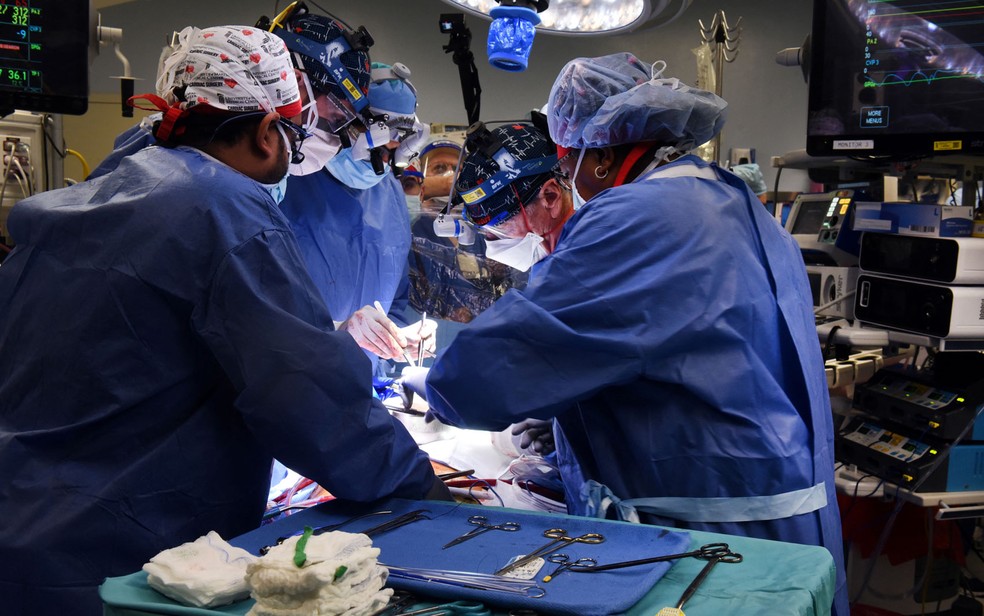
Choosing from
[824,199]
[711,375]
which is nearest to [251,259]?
[711,375]

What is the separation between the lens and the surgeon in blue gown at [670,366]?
181 cm

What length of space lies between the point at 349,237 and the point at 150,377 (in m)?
1.88

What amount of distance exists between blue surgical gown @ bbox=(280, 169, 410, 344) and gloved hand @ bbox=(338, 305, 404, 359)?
28 cm

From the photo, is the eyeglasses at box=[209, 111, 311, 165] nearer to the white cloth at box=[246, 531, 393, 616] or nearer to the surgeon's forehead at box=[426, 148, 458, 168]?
the white cloth at box=[246, 531, 393, 616]

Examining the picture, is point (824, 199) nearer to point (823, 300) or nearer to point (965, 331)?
point (823, 300)

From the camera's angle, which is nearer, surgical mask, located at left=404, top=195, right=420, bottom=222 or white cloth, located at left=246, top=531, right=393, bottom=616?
white cloth, located at left=246, top=531, right=393, bottom=616

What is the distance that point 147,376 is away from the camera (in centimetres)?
160

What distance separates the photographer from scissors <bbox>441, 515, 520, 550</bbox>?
1497 mm

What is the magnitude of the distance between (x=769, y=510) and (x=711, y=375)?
13.1 inches

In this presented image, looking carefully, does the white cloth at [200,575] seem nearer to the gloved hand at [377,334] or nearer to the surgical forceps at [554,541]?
the surgical forceps at [554,541]

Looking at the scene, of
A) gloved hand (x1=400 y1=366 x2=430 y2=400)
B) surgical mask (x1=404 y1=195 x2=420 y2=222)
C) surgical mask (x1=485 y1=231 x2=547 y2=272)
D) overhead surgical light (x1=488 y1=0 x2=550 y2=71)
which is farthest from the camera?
surgical mask (x1=404 y1=195 x2=420 y2=222)

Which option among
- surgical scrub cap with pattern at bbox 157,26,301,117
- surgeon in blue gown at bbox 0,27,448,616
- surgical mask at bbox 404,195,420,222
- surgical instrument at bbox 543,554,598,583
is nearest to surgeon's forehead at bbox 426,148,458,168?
surgical mask at bbox 404,195,420,222

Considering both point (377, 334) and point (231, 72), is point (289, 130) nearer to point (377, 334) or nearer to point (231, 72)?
point (231, 72)

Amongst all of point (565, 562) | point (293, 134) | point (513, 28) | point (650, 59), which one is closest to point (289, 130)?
point (293, 134)
